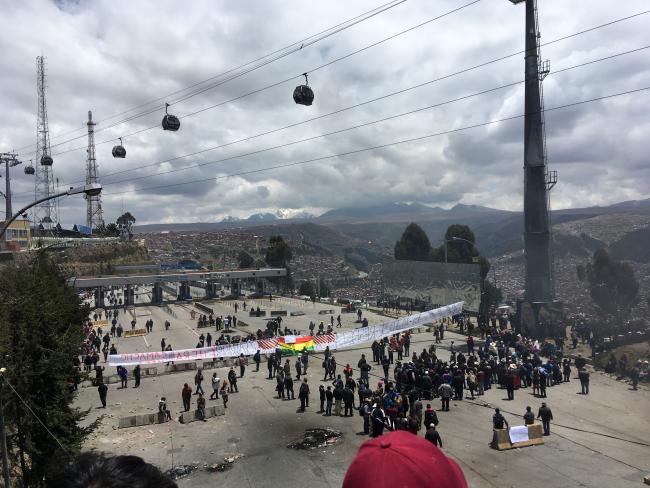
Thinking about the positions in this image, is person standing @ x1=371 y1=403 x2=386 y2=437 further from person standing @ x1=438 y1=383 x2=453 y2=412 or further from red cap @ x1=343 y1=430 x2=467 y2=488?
red cap @ x1=343 y1=430 x2=467 y2=488

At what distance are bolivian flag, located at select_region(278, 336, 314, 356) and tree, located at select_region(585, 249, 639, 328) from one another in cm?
4377

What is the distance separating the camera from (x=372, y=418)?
16.3m

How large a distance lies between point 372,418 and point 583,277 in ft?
236

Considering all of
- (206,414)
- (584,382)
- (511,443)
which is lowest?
(584,382)

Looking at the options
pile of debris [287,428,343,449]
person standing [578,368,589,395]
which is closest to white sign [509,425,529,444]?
pile of debris [287,428,343,449]

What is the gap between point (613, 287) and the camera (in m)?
57.5

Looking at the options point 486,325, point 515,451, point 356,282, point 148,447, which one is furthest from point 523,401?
point 356,282

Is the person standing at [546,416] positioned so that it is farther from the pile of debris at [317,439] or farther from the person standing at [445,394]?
the pile of debris at [317,439]

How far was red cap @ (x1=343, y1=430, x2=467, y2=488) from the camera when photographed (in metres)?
1.93

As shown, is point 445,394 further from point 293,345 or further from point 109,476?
point 109,476

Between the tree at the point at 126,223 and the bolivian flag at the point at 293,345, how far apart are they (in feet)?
338

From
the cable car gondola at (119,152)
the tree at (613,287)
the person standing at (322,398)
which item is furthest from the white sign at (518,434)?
the tree at (613,287)

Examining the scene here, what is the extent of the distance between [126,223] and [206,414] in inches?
4996

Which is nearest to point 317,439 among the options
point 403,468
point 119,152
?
point 403,468
